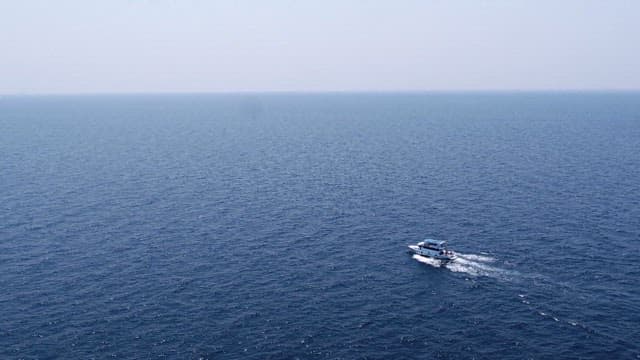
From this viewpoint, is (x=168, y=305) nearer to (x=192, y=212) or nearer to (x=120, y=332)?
(x=120, y=332)

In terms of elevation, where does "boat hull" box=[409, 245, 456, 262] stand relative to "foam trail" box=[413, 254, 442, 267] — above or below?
above

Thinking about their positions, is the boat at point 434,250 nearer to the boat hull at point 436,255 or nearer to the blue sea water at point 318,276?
the boat hull at point 436,255

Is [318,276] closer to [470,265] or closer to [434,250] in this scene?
[434,250]

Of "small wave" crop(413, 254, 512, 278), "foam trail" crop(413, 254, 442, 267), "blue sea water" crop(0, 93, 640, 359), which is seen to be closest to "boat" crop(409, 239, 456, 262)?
"foam trail" crop(413, 254, 442, 267)

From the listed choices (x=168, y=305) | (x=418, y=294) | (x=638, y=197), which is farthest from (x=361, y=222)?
(x=638, y=197)

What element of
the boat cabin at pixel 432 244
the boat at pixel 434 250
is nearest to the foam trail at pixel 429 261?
the boat at pixel 434 250

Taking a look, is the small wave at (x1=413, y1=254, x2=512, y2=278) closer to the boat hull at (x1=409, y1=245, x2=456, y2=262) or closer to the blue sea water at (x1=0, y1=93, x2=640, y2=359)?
the blue sea water at (x1=0, y1=93, x2=640, y2=359)

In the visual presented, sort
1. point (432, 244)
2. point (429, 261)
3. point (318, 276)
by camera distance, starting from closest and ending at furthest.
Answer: point (318, 276), point (429, 261), point (432, 244)

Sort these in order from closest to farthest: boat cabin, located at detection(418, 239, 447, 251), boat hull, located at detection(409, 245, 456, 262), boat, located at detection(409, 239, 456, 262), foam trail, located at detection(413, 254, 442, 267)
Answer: foam trail, located at detection(413, 254, 442, 267) → boat hull, located at detection(409, 245, 456, 262) → boat, located at detection(409, 239, 456, 262) → boat cabin, located at detection(418, 239, 447, 251)

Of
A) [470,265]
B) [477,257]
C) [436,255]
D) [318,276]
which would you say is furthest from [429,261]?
[318,276]
